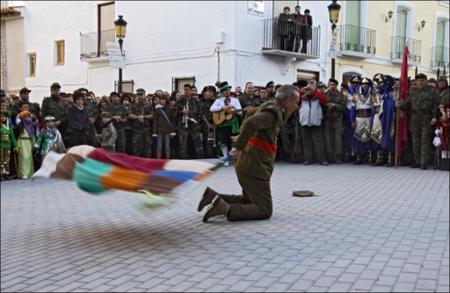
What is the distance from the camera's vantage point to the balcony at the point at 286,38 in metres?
19.1

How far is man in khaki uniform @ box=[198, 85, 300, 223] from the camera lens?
614cm

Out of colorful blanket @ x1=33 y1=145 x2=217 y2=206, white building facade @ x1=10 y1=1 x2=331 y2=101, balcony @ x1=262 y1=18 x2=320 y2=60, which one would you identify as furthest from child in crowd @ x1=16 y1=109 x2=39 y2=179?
balcony @ x1=262 y1=18 x2=320 y2=60

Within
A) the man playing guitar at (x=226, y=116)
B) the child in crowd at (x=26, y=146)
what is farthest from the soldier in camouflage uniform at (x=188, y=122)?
the child in crowd at (x=26, y=146)

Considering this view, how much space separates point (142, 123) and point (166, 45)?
8.58 m

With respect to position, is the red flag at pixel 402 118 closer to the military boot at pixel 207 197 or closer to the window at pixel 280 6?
the military boot at pixel 207 197

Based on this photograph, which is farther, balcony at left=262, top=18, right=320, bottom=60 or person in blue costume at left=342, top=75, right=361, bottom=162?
balcony at left=262, top=18, right=320, bottom=60

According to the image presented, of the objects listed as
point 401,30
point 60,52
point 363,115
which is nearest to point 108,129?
point 363,115

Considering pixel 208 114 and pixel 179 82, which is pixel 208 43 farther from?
pixel 208 114

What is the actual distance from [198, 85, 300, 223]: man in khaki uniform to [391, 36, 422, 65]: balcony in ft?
63.4

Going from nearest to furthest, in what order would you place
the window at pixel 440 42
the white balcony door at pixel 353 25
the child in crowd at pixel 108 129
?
the child in crowd at pixel 108 129 < the white balcony door at pixel 353 25 < the window at pixel 440 42

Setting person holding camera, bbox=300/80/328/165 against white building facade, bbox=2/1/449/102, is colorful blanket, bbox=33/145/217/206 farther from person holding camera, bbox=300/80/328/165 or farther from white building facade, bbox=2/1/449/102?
white building facade, bbox=2/1/449/102

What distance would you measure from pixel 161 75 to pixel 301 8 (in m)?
5.72

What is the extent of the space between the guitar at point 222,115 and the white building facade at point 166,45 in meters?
6.42

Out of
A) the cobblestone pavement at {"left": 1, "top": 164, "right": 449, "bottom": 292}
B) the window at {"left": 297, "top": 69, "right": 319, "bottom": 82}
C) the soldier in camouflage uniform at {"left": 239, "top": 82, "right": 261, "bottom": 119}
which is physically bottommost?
the cobblestone pavement at {"left": 1, "top": 164, "right": 449, "bottom": 292}
